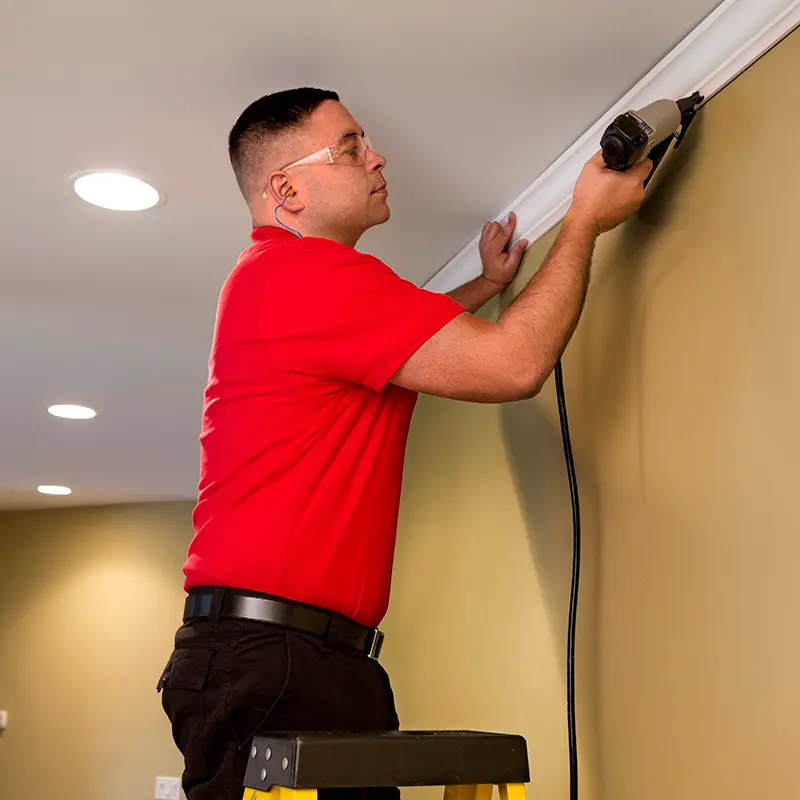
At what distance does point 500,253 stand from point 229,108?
642mm

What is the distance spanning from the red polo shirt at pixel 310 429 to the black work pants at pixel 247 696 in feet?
0.22

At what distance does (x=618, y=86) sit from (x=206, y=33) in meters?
0.65

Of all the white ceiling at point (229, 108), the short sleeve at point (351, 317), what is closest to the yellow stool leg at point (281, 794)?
the short sleeve at point (351, 317)

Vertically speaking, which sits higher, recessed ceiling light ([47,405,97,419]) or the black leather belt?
recessed ceiling light ([47,405,97,419])

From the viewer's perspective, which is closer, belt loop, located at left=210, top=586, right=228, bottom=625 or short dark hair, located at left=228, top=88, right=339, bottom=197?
belt loop, located at left=210, top=586, right=228, bottom=625

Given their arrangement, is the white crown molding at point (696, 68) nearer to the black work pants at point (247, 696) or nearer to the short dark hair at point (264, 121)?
the short dark hair at point (264, 121)

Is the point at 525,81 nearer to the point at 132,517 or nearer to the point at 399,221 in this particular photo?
the point at 399,221

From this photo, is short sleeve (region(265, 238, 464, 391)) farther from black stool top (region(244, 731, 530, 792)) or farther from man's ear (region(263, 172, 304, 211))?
black stool top (region(244, 731, 530, 792))

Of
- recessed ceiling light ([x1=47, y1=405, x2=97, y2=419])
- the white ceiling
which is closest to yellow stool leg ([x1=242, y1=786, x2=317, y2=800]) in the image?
the white ceiling

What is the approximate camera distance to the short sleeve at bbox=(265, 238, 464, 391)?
1304 millimetres

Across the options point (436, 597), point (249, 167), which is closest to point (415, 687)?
point (436, 597)

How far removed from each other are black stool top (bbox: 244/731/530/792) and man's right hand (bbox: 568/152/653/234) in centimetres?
74

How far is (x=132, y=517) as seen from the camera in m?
5.85

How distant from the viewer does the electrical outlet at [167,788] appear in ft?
17.3
